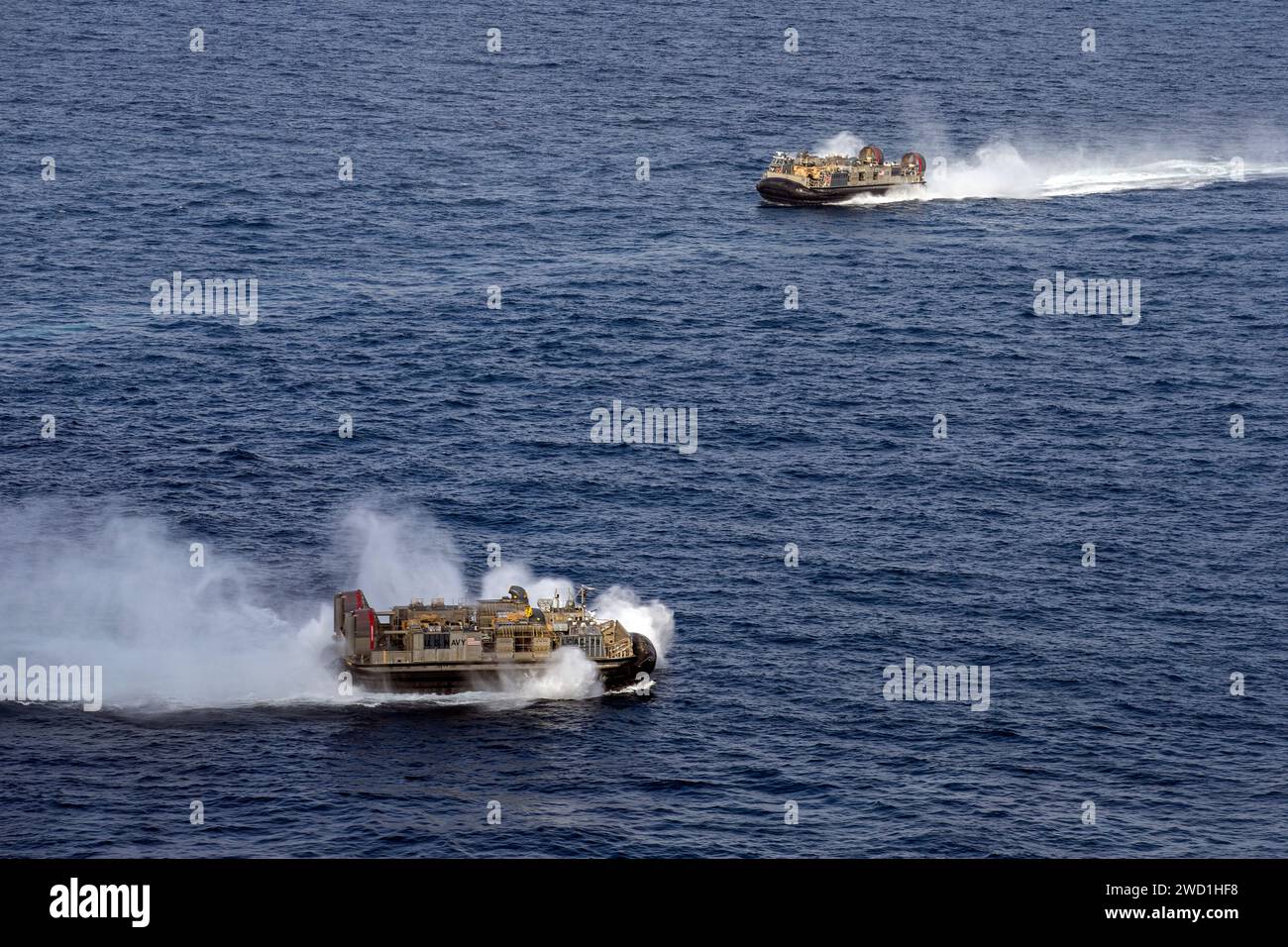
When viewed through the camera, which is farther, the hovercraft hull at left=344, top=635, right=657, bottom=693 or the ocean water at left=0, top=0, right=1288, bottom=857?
the hovercraft hull at left=344, top=635, right=657, bottom=693

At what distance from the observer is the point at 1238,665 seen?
150 metres

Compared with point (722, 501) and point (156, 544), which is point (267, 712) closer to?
point (156, 544)

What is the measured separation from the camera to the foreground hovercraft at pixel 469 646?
472 ft

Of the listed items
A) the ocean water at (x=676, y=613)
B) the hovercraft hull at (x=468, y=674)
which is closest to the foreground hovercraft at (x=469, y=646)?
the hovercraft hull at (x=468, y=674)

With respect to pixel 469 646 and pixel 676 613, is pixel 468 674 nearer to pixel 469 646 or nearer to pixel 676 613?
pixel 469 646

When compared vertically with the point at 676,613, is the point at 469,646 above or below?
below

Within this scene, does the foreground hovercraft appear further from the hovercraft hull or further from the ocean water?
the ocean water

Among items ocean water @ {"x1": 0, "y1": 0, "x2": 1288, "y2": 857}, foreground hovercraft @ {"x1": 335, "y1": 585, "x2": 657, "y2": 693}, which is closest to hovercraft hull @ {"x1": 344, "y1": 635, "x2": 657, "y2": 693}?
foreground hovercraft @ {"x1": 335, "y1": 585, "x2": 657, "y2": 693}

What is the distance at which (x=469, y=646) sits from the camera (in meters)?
144

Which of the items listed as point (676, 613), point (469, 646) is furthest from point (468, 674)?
point (676, 613)

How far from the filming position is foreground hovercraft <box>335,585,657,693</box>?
143750mm
